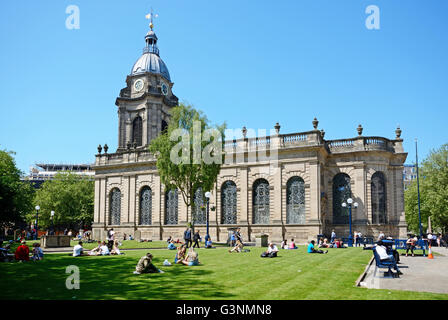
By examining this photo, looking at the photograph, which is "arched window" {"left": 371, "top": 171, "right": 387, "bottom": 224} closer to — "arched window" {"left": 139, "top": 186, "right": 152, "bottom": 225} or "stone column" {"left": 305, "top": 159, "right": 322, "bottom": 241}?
"stone column" {"left": 305, "top": 159, "right": 322, "bottom": 241}

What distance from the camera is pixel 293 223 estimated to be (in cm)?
3728

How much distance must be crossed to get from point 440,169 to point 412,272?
3860 cm

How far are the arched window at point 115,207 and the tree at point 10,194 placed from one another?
10514mm

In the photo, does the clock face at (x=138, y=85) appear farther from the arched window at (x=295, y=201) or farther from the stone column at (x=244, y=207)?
the arched window at (x=295, y=201)

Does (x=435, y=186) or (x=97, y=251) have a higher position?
(x=435, y=186)

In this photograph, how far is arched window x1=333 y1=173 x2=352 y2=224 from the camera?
3894 cm

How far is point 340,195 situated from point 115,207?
28.2 m

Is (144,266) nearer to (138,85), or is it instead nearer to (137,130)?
(137,130)

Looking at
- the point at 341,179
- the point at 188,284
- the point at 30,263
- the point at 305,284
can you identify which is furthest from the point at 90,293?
the point at 341,179

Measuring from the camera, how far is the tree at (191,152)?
107 ft

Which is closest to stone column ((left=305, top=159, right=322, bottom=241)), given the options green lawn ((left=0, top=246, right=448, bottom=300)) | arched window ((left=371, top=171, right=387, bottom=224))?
arched window ((left=371, top=171, right=387, bottom=224))

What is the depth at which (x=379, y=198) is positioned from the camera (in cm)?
3856

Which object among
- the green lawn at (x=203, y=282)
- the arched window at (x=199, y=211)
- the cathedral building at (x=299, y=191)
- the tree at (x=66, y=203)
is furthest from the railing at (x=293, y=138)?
the tree at (x=66, y=203)

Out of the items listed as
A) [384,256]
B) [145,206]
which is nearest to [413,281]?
[384,256]
